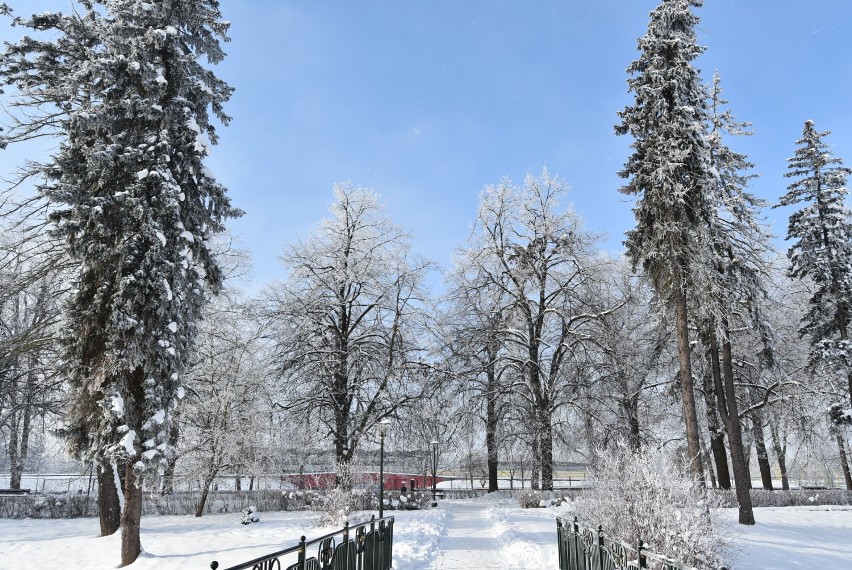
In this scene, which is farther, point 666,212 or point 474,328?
point 474,328

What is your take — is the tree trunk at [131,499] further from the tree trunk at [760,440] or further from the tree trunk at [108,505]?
the tree trunk at [760,440]

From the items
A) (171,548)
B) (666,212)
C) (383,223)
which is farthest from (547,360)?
(171,548)

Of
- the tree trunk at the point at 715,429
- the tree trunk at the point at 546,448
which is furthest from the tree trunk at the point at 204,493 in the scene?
the tree trunk at the point at 715,429

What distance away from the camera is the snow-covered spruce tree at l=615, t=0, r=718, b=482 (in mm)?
15508

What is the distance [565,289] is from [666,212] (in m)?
9.94

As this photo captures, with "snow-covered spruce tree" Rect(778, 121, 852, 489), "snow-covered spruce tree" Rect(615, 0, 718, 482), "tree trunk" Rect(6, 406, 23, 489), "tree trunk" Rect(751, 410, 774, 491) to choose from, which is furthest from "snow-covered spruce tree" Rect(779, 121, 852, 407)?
"tree trunk" Rect(6, 406, 23, 489)

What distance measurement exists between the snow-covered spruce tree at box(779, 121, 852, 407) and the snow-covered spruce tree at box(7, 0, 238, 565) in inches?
937

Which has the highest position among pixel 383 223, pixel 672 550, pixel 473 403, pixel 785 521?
pixel 383 223

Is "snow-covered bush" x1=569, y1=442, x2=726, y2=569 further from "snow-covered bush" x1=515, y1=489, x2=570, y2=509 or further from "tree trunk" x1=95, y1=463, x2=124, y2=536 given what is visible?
"snow-covered bush" x1=515, y1=489, x2=570, y2=509

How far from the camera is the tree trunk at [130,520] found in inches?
445

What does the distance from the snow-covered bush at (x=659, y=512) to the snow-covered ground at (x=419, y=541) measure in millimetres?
1907

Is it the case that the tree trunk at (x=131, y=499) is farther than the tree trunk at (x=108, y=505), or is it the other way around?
the tree trunk at (x=108, y=505)

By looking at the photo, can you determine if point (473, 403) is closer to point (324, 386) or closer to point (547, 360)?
point (547, 360)

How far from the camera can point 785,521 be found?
58.7ft
